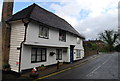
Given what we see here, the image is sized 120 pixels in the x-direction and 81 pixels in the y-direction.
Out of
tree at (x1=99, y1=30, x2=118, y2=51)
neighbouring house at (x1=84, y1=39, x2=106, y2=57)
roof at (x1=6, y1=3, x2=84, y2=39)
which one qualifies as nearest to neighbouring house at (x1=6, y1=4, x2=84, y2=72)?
roof at (x1=6, y1=3, x2=84, y2=39)

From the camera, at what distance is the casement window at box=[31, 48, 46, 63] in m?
10.3

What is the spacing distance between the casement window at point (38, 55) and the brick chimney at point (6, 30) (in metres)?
2.58

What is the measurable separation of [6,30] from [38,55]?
437cm

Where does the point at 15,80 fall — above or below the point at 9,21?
below

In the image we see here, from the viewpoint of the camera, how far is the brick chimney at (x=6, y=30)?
9891 mm

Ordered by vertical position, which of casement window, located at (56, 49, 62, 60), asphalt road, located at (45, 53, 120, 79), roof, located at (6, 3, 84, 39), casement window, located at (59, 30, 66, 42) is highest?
roof, located at (6, 3, 84, 39)

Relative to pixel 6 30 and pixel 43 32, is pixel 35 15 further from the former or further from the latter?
pixel 6 30

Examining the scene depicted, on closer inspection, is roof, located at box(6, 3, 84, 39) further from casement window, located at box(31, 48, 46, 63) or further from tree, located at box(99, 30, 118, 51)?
tree, located at box(99, 30, 118, 51)

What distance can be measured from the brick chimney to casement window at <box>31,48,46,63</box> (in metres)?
2.58

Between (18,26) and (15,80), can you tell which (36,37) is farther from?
(15,80)

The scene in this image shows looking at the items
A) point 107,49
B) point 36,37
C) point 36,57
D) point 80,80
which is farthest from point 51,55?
point 107,49

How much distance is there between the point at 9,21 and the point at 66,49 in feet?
31.2

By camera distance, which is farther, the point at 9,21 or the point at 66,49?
the point at 66,49

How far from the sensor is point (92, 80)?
7.18 meters
